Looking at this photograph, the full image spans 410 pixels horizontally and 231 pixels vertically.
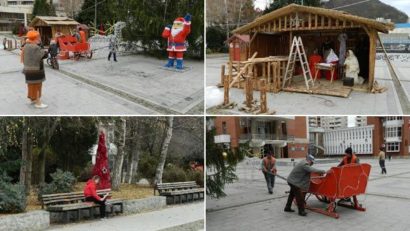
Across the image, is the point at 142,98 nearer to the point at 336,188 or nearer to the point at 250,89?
the point at 250,89

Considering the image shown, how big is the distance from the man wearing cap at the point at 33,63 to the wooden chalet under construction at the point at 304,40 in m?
3.83

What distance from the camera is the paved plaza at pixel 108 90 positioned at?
891cm

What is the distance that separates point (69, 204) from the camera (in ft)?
28.7

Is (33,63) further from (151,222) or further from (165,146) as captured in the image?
(165,146)

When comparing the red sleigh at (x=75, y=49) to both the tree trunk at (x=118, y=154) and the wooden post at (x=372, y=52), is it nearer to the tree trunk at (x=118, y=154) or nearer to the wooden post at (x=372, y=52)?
the tree trunk at (x=118, y=154)

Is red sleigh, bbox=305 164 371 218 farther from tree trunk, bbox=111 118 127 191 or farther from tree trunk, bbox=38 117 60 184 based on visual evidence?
tree trunk, bbox=111 118 127 191

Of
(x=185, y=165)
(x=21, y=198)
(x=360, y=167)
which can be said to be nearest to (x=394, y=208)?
(x=360, y=167)

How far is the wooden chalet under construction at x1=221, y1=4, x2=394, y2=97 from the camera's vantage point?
11.3m

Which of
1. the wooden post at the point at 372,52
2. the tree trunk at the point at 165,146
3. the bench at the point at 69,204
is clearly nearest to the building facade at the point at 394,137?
the wooden post at the point at 372,52

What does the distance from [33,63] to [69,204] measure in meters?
2.89

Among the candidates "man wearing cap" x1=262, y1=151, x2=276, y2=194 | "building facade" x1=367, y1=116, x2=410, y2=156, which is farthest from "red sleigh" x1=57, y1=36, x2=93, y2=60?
"building facade" x1=367, y1=116, x2=410, y2=156

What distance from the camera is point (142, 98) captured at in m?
9.74

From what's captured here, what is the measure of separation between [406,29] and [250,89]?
35.7 m

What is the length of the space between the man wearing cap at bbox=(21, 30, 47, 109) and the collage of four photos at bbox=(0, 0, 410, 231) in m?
0.03
